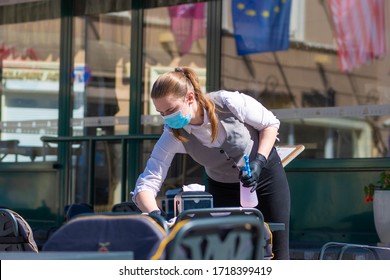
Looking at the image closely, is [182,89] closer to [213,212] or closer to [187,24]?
[213,212]

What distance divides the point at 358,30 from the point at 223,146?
14.3 ft

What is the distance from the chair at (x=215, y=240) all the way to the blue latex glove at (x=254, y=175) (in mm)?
1252

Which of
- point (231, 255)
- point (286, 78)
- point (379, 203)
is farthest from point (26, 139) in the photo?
point (231, 255)

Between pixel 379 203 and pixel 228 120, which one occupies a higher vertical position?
pixel 228 120

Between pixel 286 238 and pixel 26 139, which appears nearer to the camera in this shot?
pixel 286 238

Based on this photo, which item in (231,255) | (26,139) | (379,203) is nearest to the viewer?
(231,255)

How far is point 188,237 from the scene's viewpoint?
3330 mm

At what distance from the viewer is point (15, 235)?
214 inches

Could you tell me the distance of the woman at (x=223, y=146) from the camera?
4875 millimetres

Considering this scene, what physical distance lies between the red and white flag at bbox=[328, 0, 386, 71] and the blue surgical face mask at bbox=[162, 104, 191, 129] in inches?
172

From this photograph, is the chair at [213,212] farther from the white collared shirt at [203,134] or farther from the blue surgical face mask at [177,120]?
the white collared shirt at [203,134]
